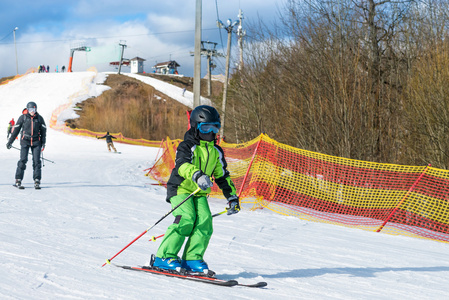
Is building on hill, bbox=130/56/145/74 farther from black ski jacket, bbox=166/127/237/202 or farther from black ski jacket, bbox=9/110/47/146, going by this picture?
black ski jacket, bbox=166/127/237/202

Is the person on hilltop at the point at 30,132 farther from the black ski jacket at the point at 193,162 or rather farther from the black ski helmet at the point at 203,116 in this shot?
the black ski helmet at the point at 203,116

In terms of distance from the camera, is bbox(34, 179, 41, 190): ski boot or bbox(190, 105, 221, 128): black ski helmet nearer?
bbox(190, 105, 221, 128): black ski helmet

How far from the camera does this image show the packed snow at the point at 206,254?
4082 mm

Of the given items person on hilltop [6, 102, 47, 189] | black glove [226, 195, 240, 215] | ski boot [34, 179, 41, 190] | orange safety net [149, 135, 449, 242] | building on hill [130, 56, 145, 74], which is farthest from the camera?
building on hill [130, 56, 145, 74]

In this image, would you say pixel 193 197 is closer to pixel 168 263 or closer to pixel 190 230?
pixel 190 230

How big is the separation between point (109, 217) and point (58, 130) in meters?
32.3

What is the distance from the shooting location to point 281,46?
1544 cm

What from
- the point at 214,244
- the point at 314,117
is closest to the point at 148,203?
the point at 214,244

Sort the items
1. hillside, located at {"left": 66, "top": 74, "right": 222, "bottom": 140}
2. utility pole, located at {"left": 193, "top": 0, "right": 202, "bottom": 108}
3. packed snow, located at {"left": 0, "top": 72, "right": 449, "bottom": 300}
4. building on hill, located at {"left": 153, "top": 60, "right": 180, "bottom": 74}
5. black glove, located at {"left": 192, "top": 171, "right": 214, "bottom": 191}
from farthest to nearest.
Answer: building on hill, located at {"left": 153, "top": 60, "right": 180, "bottom": 74} → hillside, located at {"left": 66, "top": 74, "right": 222, "bottom": 140} → utility pole, located at {"left": 193, "top": 0, "right": 202, "bottom": 108} → packed snow, located at {"left": 0, "top": 72, "right": 449, "bottom": 300} → black glove, located at {"left": 192, "top": 171, "right": 214, "bottom": 191}

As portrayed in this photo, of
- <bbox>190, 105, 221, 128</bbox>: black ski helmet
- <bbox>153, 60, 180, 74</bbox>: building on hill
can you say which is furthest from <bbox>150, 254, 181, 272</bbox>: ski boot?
<bbox>153, 60, 180, 74</bbox>: building on hill

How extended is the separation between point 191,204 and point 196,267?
1.93 ft

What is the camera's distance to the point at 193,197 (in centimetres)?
432

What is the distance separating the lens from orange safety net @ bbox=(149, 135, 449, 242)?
893cm

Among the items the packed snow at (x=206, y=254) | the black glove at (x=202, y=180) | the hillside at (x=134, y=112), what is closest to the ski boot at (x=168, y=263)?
the packed snow at (x=206, y=254)
